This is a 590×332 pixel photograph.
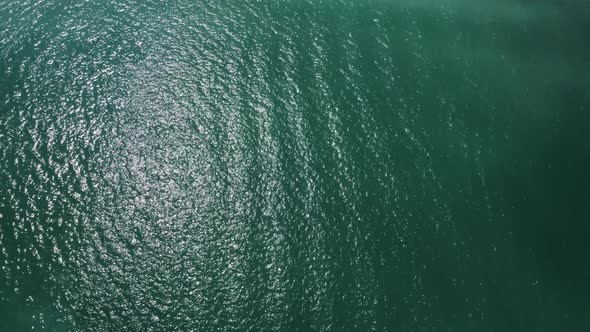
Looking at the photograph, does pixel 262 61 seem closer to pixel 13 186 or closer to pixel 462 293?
pixel 13 186

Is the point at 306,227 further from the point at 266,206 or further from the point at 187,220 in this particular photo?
the point at 187,220

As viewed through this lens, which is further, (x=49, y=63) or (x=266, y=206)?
(x=49, y=63)

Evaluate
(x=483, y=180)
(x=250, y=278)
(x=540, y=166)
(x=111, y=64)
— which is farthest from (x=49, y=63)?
(x=540, y=166)

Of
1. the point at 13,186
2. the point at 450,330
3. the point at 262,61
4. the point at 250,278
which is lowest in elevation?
the point at 450,330

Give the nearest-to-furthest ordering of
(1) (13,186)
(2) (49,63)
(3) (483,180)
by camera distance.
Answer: (1) (13,186) → (3) (483,180) → (2) (49,63)

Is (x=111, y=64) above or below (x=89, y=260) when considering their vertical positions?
above

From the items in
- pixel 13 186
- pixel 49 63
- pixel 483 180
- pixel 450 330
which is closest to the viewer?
pixel 450 330
